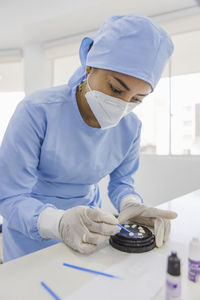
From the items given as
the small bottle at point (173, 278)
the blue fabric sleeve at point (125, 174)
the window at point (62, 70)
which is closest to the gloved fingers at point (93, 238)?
the small bottle at point (173, 278)

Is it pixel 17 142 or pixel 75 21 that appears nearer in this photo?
pixel 17 142

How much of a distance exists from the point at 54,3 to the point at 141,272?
300 centimetres

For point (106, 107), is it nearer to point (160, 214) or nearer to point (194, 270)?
point (160, 214)

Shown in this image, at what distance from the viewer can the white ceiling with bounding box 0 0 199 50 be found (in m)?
2.59

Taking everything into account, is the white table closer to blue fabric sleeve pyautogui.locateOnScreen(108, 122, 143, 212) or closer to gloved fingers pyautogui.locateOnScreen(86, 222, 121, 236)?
gloved fingers pyautogui.locateOnScreen(86, 222, 121, 236)

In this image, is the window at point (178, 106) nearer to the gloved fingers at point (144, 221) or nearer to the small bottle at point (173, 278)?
the gloved fingers at point (144, 221)

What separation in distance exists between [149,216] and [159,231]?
0.11 meters

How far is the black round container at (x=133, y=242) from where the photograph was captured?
754 millimetres

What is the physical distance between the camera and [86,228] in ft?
2.45

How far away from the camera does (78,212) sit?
0.76m

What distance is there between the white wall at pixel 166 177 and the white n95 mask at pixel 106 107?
1.80 metres

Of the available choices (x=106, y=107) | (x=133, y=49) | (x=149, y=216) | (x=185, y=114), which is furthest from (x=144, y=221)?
(x=185, y=114)

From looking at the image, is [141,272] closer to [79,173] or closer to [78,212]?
[78,212]

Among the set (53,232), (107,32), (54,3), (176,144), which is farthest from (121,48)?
(54,3)
